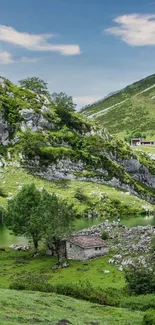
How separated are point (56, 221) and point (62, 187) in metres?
108

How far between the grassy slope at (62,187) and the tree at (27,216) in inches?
2985

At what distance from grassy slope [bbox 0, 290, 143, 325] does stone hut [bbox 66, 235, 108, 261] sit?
114 feet

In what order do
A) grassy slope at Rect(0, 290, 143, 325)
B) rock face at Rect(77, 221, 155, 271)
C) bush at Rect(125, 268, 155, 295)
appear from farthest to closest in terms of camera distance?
rock face at Rect(77, 221, 155, 271), bush at Rect(125, 268, 155, 295), grassy slope at Rect(0, 290, 143, 325)

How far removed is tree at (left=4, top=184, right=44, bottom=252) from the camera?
279ft

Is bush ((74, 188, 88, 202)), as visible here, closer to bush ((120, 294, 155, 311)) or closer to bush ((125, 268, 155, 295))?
bush ((125, 268, 155, 295))

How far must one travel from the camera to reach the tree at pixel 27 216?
84938mm

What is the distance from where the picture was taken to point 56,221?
80.4 meters

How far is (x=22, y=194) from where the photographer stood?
3831 inches

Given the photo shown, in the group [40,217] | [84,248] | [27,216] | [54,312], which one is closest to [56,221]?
[40,217]

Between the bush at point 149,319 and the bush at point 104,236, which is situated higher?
the bush at point 149,319

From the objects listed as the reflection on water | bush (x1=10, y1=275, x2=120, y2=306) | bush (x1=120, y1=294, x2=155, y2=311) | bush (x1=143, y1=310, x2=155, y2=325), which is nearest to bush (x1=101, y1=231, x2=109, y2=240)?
the reflection on water

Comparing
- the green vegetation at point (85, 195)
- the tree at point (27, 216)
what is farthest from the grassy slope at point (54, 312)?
the green vegetation at point (85, 195)

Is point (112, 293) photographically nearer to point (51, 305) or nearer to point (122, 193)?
point (51, 305)

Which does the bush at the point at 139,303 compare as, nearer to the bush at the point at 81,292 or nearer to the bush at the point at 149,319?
the bush at the point at 81,292
